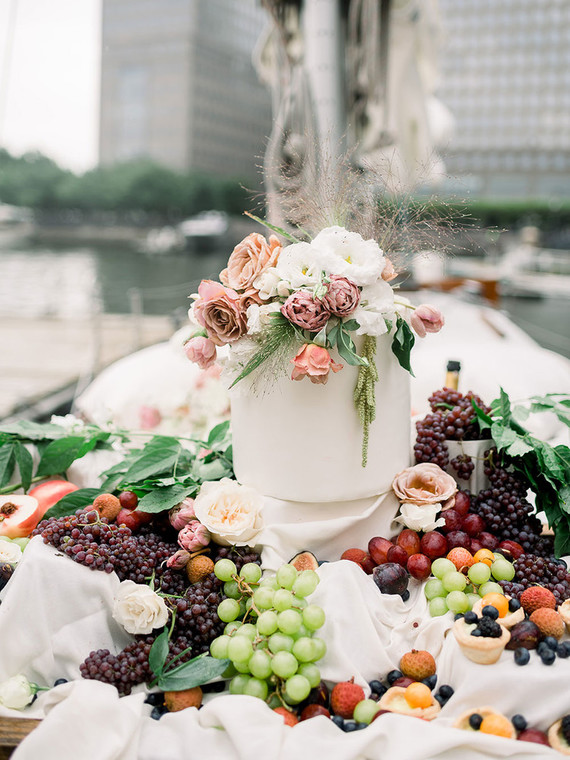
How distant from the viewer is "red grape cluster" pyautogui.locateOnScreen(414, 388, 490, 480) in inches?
47.4

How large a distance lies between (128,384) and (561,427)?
1562 millimetres

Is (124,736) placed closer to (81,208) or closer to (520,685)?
(520,685)

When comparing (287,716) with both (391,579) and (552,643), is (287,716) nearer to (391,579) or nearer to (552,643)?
(391,579)

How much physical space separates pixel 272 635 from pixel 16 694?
367mm

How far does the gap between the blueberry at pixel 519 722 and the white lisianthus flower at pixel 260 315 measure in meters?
0.65

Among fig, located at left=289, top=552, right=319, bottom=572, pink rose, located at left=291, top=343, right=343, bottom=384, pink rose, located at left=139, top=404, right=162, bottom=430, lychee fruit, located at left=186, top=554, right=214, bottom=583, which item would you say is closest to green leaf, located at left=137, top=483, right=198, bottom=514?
lychee fruit, located at left=186, top=554, right=214, bottom=583

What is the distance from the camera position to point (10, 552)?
42.1 inches

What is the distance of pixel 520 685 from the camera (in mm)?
830

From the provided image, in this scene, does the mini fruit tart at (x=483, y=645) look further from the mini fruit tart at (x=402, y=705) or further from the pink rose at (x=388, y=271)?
the pink rose at (x=388, y=271)

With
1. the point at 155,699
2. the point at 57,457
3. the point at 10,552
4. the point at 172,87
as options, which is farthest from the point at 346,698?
the point at 172,87

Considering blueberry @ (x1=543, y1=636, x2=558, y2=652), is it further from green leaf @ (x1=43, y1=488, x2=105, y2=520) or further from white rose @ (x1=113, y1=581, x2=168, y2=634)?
green leaf @ (x1=43, y1=488, x2=105, y2=520)

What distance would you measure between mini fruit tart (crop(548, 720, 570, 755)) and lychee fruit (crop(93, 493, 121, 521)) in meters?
0.75

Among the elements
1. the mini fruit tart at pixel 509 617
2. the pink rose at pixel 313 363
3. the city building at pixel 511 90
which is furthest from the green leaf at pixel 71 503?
the city building at pixel 511 90

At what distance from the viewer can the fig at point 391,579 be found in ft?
3.34
